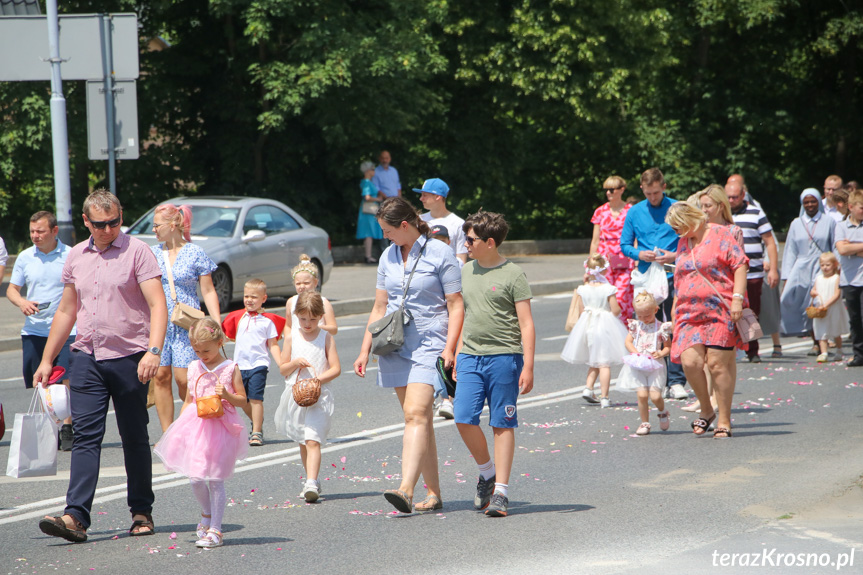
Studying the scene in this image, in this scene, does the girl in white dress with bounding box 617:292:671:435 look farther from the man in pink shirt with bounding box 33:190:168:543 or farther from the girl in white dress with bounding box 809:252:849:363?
the man in pink shirt with bounding box 33:190:168:543

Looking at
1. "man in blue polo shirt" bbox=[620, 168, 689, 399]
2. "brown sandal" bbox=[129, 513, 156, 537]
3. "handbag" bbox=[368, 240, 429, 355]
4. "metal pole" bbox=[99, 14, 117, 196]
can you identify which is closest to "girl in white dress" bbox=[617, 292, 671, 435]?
"man in blue polo shirt" bbox=[620, 168, 689, 399]

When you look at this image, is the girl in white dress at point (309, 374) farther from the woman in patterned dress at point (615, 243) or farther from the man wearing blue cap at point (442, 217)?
the woman in patterned dress at point (615, 243)

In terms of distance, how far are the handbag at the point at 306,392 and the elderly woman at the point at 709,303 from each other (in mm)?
2936

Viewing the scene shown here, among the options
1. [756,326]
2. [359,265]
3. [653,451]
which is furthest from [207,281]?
[359,265]

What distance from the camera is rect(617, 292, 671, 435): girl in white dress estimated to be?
8.88 metres

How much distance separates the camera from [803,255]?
1352 centimetres

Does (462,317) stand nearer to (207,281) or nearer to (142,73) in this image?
(207,281)

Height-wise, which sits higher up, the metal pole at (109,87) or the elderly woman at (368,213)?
the metal pole at (109,87)

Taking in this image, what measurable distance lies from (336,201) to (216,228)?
9106mm

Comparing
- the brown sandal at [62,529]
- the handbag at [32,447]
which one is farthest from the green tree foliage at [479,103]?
the brown sandal at [62,529]

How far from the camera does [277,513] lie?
6.65 metres

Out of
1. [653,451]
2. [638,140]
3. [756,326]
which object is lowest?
[653,451]

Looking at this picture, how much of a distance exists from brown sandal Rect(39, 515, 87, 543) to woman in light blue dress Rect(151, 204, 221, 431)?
92.4 inches

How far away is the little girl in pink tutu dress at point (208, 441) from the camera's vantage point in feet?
19.3
